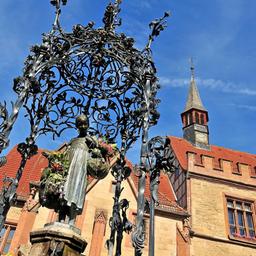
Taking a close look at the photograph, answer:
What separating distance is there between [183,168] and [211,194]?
7.08 ft

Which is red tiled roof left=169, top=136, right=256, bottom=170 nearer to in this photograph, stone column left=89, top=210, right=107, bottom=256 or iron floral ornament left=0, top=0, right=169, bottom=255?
stone column left=89, top=210, right=107, bottom=256

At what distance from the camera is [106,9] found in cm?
624

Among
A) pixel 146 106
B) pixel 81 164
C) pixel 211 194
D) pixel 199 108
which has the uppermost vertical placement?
pixel 199 108

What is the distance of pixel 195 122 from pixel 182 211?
1086 cm

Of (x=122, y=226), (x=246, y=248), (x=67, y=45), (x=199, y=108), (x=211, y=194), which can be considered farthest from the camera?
(x=199, y=108)

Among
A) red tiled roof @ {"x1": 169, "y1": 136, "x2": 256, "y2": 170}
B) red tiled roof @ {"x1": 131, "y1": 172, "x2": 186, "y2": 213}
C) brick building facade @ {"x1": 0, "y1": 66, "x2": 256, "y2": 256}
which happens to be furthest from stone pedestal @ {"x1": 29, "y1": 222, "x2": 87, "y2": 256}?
red tiled roof @ {"x1": 169, "y1": 136, "x2": 256, "y2": 170}

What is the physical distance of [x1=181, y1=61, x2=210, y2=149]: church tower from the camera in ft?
76.9

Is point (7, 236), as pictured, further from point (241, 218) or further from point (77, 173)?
point (241, 218)

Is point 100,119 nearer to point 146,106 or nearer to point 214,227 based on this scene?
point 146,106

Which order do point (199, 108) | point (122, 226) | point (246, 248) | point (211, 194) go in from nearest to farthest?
point (122, 226) → point (246, 248) → point (211, 194) → point (199, 108)

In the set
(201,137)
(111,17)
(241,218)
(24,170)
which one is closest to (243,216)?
(241,218)

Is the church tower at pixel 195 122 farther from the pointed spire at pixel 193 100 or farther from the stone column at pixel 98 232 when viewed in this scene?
the stone column at pixel 98 232

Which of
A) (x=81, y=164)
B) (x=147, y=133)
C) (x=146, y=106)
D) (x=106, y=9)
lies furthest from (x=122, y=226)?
(x=106, y=9)

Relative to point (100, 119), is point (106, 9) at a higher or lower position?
higher
